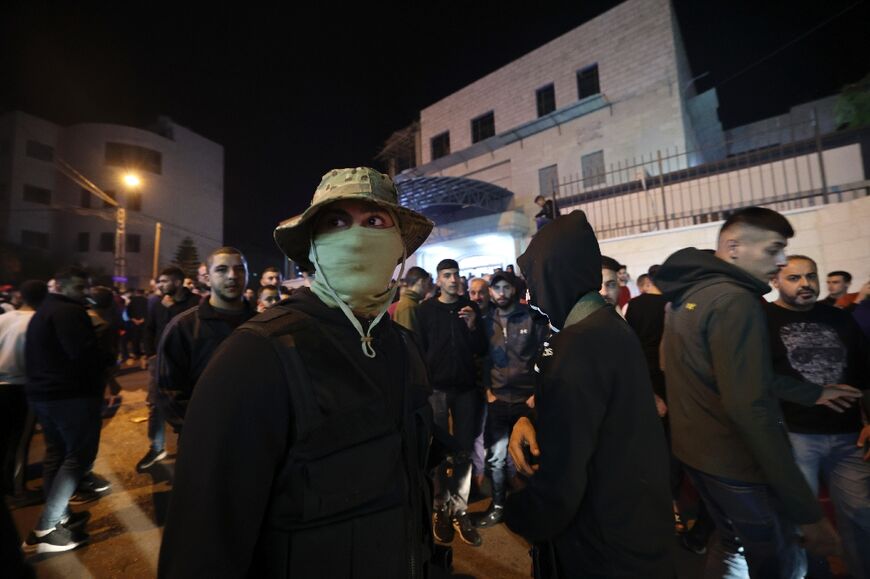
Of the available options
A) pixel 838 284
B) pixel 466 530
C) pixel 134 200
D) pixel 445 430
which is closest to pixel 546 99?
pixel 838 284

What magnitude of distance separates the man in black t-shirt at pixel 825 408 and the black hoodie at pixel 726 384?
1.69 feet

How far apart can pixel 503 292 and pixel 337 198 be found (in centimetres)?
287

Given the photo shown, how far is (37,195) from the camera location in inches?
1183

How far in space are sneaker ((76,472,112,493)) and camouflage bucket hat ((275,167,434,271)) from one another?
4.71 m

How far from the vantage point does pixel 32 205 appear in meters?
29.6

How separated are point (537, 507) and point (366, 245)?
4.25 ft

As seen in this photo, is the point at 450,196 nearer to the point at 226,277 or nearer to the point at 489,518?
the point at 226,277

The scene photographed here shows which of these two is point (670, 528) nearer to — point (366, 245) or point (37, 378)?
point (366, 245)

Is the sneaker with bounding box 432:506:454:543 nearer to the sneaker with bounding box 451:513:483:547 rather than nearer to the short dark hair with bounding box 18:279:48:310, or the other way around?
the sneaker with bounding box 451:513:483:547

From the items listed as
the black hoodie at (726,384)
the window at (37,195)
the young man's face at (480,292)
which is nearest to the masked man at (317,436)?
the black hoodie at (726,384)

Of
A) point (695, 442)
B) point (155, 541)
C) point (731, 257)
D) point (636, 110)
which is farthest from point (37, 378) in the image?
point (636, 110)

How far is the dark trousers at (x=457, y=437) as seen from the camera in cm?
361

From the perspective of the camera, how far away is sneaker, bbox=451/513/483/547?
3344mm

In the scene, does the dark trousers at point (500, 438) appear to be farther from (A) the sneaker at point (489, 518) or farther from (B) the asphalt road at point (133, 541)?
(B) the asphalt road at point (133, 541)
